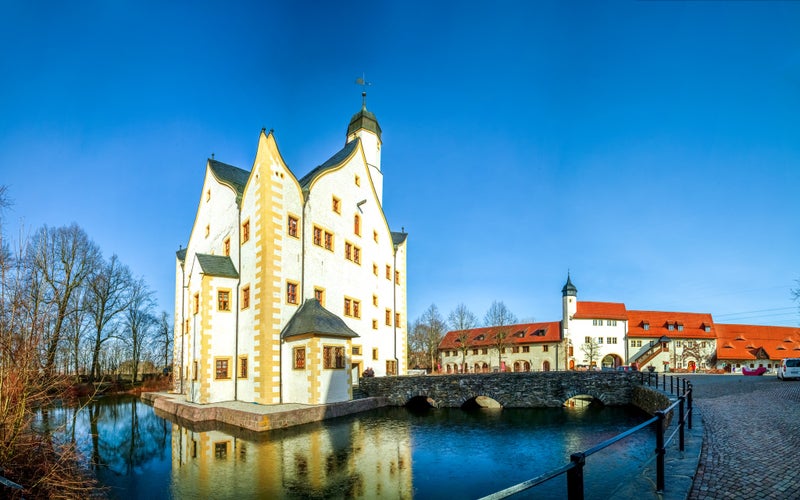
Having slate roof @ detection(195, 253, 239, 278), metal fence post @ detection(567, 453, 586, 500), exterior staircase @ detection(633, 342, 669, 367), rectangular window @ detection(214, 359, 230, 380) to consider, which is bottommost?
exterior staircase @ detection(633, 342, 669, 367)

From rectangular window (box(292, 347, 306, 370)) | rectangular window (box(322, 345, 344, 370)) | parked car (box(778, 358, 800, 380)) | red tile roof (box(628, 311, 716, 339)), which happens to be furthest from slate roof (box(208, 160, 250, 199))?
red tile roof (box(628, 311, 716, 339))

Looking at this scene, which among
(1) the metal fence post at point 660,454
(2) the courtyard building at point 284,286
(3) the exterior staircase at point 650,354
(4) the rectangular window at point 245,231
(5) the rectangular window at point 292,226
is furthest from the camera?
(3) the exterior staircase at point 650,354

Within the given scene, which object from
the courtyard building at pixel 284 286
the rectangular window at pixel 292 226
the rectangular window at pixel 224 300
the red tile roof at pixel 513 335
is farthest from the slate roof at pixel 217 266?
the red tile roof at pixel 513 335

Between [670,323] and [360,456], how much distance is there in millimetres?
63471

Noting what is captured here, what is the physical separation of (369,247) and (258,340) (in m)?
11.1

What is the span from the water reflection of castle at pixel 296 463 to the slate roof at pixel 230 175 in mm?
14980

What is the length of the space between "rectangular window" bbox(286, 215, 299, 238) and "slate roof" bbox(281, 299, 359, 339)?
3641 mm

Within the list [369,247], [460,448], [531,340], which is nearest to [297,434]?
[460,448]

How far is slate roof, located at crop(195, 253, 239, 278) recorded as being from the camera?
2497 cm

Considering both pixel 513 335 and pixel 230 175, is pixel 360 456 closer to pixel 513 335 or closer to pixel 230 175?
pixel 230 175

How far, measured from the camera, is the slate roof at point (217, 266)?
2497cm

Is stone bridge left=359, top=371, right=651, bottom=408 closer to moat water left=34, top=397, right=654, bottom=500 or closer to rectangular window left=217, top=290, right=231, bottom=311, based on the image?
moat water left=34, top=397, right=654, bottom=500

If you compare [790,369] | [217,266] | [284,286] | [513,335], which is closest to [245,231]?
[217,266]

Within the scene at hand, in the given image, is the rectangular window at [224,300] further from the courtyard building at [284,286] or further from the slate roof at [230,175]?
Result: the slate roof at [230,175]
